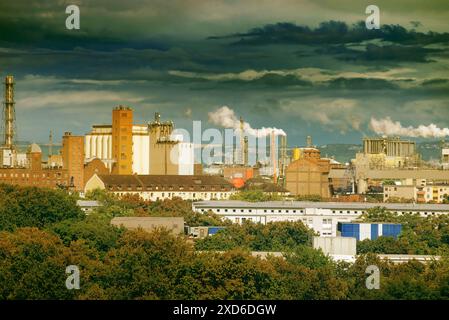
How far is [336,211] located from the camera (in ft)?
180

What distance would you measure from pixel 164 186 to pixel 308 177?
26.5 ft

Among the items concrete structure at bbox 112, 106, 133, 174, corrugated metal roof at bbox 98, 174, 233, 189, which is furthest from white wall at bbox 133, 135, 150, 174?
corrugated metal roof at bbox 98, 174, 233, 189

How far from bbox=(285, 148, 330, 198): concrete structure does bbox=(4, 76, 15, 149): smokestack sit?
15.1 metres

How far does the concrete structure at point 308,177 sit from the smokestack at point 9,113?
15134mm

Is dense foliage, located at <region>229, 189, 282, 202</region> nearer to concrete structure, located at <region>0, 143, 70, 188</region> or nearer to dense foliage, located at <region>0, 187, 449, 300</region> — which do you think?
concrete structure, located at <region>0, 143, 70, 188</region>

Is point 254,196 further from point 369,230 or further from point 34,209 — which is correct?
point 34,209

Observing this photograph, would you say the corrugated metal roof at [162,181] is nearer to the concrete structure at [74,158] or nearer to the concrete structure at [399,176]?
the concrete structure at [74,158]

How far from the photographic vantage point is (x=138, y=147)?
255 ft

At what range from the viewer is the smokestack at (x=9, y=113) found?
66275mm
